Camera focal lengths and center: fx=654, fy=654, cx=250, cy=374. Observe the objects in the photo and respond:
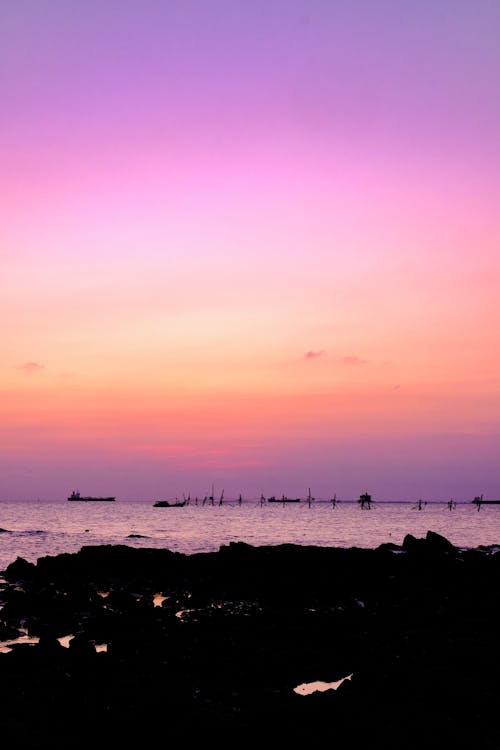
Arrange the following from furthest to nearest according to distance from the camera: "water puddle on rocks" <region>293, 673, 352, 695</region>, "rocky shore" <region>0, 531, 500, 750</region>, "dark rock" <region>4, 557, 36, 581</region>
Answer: "dark rock" <region>4, 557, 36, 581</region>
"water puddle on rocks" <region>293, 673, 352, 695</region>
"rocky shore" <region>0, 531, 500, 750</region>

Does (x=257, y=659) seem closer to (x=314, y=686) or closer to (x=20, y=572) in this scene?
(x=314, y=686)

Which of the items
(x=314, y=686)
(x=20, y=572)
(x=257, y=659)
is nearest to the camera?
(x=314, y=686)

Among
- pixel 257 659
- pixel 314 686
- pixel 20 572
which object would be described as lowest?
pixel 20 572

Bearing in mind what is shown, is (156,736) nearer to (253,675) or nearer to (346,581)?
(253,675)

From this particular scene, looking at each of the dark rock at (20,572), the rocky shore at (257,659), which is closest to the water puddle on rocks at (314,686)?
the rocky shore at (257,659)

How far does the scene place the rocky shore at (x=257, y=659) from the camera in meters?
12.4

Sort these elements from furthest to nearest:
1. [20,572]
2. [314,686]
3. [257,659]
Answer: [20,572]
[257,659]
[314,686]

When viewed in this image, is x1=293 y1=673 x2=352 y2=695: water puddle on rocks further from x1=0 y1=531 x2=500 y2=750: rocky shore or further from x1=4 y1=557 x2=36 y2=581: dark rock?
x1=4 y1=557 x2=36 y2=581: dark rock

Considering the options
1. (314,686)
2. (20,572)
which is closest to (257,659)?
(314,686)

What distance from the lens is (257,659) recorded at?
18.2m

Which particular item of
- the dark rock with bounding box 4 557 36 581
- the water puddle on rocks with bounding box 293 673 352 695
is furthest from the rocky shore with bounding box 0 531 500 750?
the dark rock with bounding box 4 557 36 581

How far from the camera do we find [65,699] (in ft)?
46.0

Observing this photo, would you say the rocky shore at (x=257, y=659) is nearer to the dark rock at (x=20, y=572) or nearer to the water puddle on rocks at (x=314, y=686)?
the water puddle on rocks at (x=314, y=686)

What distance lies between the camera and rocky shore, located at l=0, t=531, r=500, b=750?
1244 centimetres
